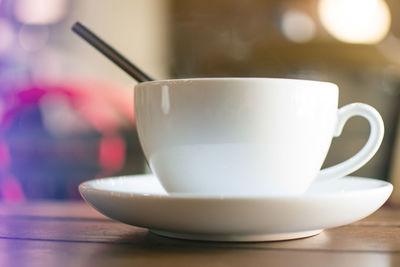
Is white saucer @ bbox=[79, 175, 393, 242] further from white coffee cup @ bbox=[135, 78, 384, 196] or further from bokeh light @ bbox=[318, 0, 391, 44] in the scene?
bokeh light @ bbox=[318, 0, 391, 44]

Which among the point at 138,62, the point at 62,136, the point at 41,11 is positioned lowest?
the point at 62,136

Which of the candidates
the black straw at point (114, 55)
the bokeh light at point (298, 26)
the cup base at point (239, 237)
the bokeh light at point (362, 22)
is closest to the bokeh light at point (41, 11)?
the bokeh light at point (298, 26)

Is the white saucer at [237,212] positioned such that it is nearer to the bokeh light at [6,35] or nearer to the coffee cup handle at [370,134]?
the coffee cup handle at [370,134]

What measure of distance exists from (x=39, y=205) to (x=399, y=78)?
2.05 m

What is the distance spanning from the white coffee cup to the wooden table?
0.20 feet

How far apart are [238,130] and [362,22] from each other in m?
2.25

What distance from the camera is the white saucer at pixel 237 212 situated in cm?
34

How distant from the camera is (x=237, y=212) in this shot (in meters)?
0.34

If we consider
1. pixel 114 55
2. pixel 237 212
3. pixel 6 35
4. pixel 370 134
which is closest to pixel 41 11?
pixel 6 35

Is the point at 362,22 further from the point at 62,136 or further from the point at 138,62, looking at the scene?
the point at 62,136

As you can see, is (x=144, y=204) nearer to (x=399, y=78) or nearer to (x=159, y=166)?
(x=159, y=166)

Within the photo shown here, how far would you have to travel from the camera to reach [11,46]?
2.78 metres

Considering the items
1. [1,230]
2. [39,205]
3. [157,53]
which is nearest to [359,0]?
[157,53]

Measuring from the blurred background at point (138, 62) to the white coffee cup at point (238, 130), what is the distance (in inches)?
47.9
